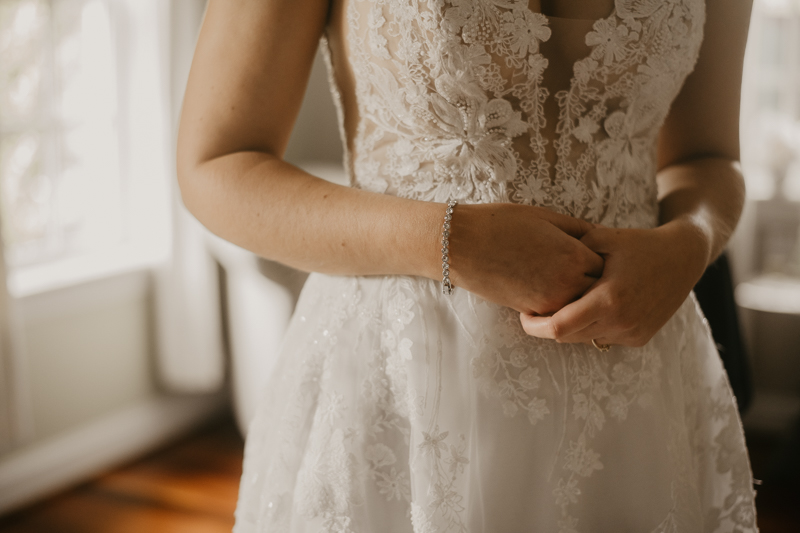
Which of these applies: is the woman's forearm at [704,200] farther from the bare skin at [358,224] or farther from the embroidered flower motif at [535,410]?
the embroidered flower motif at [535,410]

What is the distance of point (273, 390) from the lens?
2.56 ft

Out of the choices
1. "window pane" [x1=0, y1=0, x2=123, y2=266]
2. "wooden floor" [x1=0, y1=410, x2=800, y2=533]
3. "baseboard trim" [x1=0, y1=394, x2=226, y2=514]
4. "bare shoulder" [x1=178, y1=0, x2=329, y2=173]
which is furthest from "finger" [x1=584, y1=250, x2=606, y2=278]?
"window pane" [x1=0, y1=0, x2=123, y2=266]

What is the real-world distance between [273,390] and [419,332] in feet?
0.73

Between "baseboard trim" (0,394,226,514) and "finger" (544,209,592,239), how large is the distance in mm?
2242

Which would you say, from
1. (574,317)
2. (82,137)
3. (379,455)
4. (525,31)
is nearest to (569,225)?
(574,317)

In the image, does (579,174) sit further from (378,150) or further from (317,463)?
(317,463)

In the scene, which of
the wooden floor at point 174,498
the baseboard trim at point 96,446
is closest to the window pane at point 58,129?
the baseboard trim at point 96,446

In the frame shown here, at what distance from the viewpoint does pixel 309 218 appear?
0.65 metres

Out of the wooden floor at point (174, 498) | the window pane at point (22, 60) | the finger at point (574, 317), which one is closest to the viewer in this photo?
the finger at point (574, 317)

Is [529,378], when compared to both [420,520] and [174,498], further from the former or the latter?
[174,498]

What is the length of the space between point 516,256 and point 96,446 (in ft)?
8.03

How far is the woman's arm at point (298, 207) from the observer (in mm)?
592

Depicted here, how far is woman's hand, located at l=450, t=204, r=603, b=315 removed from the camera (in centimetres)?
59

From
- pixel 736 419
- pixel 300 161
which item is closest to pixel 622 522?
pixel 736 419
